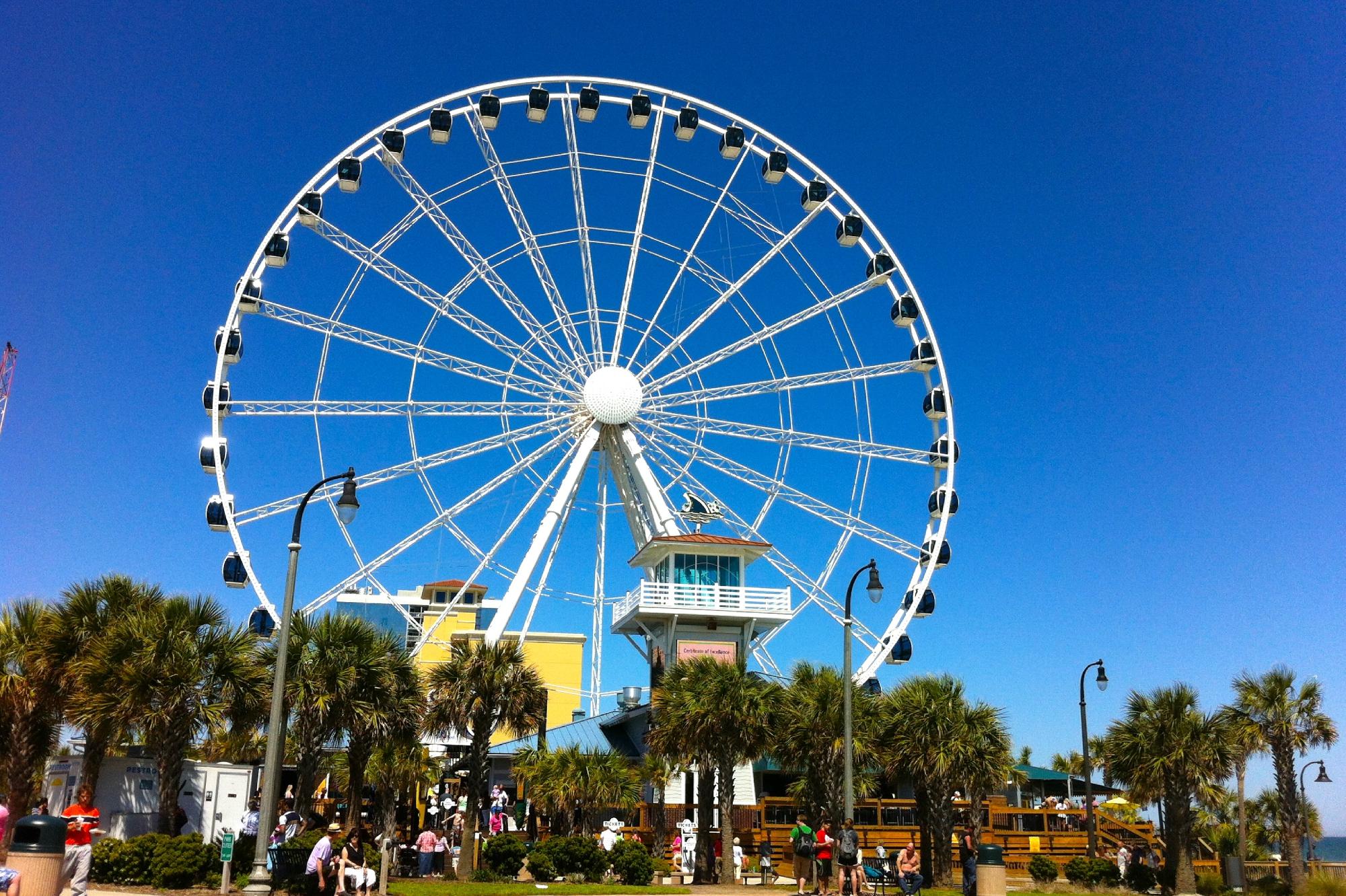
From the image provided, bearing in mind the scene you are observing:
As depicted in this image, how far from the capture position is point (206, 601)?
23.8m

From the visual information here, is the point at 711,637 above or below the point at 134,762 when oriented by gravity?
above

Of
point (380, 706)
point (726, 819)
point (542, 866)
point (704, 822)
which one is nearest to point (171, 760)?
point (380, 706)

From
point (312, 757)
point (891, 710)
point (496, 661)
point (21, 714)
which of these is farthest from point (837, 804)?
point (21, 714)

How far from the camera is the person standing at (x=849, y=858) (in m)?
21.0

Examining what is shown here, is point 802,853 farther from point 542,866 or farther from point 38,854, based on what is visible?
point 38,854

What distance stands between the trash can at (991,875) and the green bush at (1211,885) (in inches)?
406

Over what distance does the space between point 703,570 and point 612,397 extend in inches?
270

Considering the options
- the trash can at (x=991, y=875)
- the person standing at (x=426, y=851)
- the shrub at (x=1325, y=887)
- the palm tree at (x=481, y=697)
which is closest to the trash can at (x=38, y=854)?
the person standing at (x=426, y=851)

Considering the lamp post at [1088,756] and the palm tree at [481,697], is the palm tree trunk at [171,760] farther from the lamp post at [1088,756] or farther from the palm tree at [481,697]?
the lamp post at [1088,756]

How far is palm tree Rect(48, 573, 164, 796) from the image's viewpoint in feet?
72.2

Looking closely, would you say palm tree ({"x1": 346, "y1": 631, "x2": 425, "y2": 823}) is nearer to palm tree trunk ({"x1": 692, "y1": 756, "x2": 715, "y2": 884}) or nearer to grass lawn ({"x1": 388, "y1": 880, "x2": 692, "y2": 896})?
grass lawn ({"x1": 388, "y1": 880, "x2": 692, "y2": 896})

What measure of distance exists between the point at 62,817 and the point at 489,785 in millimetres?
33071

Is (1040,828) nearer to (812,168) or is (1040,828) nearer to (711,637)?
(711,637)

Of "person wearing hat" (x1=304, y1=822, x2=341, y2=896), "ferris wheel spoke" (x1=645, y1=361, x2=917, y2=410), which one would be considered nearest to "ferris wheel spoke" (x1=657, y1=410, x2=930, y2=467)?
"ferris wheel spoke" (x1=645, y1=361, x2=917, y2=410)
